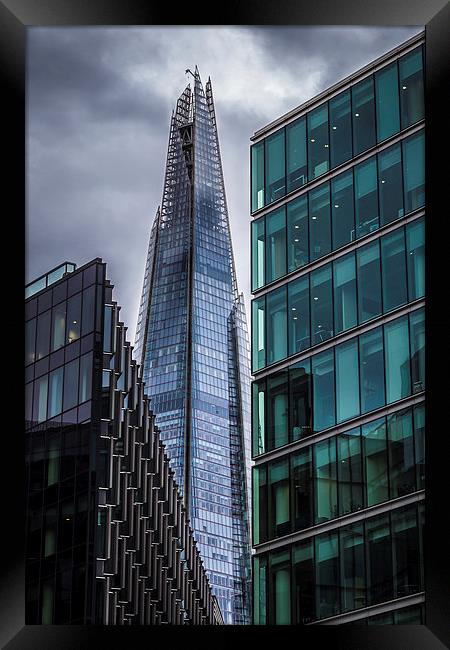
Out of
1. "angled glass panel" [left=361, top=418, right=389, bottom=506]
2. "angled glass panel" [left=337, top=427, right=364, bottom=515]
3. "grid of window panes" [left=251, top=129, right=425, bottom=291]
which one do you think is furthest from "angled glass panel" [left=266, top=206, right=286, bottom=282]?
"angled glass panel" [left=361, top=418, right=389, bottom=506]

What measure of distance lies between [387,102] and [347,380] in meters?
7.57

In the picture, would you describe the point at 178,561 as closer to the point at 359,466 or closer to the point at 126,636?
the point at 359,466

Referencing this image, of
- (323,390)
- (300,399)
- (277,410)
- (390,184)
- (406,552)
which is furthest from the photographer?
(277,410)

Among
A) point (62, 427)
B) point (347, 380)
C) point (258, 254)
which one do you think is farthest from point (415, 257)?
point (62, 427)

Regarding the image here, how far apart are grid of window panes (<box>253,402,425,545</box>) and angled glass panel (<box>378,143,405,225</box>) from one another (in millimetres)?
5425

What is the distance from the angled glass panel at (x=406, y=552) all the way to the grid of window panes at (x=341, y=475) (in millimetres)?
581

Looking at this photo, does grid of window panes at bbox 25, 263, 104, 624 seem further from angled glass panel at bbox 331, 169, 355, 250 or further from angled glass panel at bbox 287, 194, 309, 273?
angled glass panel at bbox 331, 169, 355, 250

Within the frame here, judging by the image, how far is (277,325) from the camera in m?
33.2

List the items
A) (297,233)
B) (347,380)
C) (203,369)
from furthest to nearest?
(203,369) < (297,233) < (347,380)

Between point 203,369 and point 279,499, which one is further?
point 203,369

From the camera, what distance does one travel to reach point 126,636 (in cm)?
866

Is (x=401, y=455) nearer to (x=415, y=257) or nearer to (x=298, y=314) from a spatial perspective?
(x=415, y=257)

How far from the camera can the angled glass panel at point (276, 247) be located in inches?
1321
